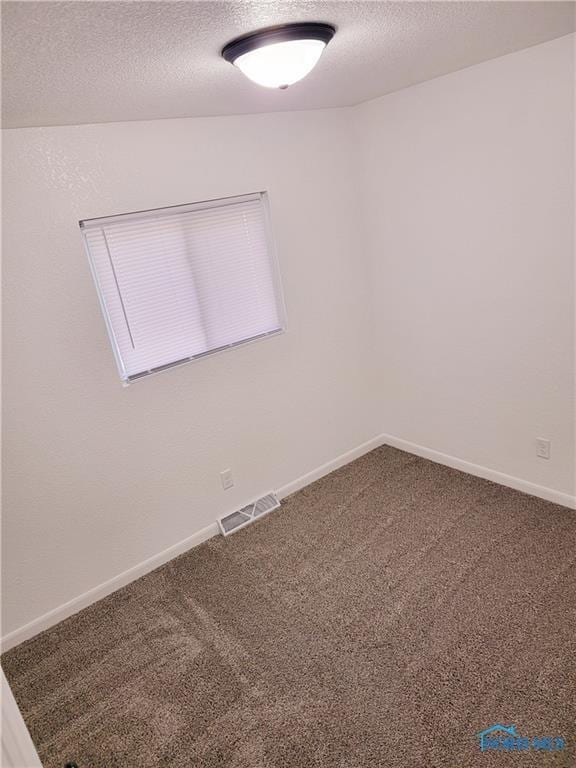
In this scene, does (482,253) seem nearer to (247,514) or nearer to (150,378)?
(150,378)

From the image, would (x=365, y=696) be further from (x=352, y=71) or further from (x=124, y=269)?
(x=352, y=71)

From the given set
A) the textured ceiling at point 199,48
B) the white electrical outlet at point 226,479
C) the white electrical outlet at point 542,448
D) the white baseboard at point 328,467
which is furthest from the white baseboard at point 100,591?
the textured ceiling at point 199,48

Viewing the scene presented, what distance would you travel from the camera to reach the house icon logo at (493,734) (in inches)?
66.9

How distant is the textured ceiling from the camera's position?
1.18m

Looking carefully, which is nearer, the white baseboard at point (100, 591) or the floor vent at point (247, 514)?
the white baseboard at point (100, 591)

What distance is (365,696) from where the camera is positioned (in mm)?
1930

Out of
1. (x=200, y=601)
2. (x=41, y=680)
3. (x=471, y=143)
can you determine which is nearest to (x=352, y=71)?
(x=471, y=143)

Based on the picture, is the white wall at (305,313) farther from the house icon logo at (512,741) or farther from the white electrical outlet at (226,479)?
the house icon logo at (512,741)

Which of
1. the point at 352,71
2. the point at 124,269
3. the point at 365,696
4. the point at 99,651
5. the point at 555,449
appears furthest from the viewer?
the point at 555,449

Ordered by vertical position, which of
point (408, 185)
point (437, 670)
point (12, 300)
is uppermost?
point (408, 185)

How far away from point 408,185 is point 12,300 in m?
2.30

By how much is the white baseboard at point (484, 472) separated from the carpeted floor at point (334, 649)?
8 centimetres

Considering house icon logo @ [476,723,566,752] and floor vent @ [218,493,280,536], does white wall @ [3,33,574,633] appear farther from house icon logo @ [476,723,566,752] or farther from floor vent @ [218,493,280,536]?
house icon logo @ [476,723,566,752]

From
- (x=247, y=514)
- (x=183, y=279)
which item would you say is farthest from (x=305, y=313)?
(x=247, y=514)
